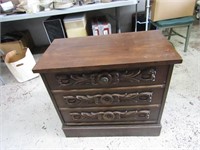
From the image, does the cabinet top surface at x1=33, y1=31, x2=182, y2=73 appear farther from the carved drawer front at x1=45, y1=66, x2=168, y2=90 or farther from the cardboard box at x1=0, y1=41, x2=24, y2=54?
the cardboard box at x1=0, y1=41, x2=24, y2=54

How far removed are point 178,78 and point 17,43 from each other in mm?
2249

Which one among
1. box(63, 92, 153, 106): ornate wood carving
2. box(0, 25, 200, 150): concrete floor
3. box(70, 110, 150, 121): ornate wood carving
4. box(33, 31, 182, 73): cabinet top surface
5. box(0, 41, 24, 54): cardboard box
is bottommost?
box(0, 25, 200, 150): concrete floor

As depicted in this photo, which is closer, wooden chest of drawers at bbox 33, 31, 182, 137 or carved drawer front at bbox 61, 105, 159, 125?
wooden chest of drawers at bbox 33, 31, 182, 137

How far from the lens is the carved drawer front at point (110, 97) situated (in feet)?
3.13

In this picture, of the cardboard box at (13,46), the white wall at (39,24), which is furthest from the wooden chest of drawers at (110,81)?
the white wall at (39,24)

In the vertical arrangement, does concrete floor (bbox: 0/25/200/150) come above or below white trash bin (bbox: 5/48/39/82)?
below

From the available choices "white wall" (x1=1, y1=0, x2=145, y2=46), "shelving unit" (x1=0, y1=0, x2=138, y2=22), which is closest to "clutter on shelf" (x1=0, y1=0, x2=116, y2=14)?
Result: "shelving unit" (x1=0, y1=0, x2=138, y2=22)

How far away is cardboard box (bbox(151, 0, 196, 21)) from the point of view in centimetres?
184

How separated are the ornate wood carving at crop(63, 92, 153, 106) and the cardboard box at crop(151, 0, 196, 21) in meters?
1.35

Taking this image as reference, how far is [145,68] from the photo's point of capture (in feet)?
2.75

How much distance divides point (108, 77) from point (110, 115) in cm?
36

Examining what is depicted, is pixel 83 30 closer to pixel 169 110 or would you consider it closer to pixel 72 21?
pixel 72 21

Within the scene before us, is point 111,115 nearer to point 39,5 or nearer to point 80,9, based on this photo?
point 80,9

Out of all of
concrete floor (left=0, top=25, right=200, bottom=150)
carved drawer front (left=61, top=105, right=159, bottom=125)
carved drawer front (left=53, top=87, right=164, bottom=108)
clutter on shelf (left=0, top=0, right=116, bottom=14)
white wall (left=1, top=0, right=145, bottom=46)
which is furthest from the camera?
white wall (left=1, top=0, right=145, bottom=46)
